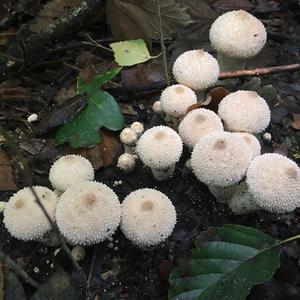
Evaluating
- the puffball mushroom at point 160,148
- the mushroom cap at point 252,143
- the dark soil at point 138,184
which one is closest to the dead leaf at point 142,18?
the dark soil at point 138,184

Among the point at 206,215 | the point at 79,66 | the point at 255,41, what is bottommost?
the point at 206,215

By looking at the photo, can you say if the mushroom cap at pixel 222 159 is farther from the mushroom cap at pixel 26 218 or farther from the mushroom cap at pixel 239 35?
the mushroom cap at pixel 26 218

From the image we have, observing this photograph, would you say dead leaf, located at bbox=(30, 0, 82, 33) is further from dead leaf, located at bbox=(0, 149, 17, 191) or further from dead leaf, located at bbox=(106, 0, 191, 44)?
dead leaf, located at bbox=(0, 149, 17, 191)

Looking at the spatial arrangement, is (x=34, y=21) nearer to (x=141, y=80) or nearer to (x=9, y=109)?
(x=9, y=109)

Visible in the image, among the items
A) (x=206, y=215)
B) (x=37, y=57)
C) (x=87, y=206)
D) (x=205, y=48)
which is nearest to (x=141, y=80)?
(x=205, y=48)

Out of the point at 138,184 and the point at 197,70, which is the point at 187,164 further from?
the point at 197,70

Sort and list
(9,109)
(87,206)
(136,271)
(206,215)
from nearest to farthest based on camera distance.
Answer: (87,206), (136,271), (206,215), (9,109)
